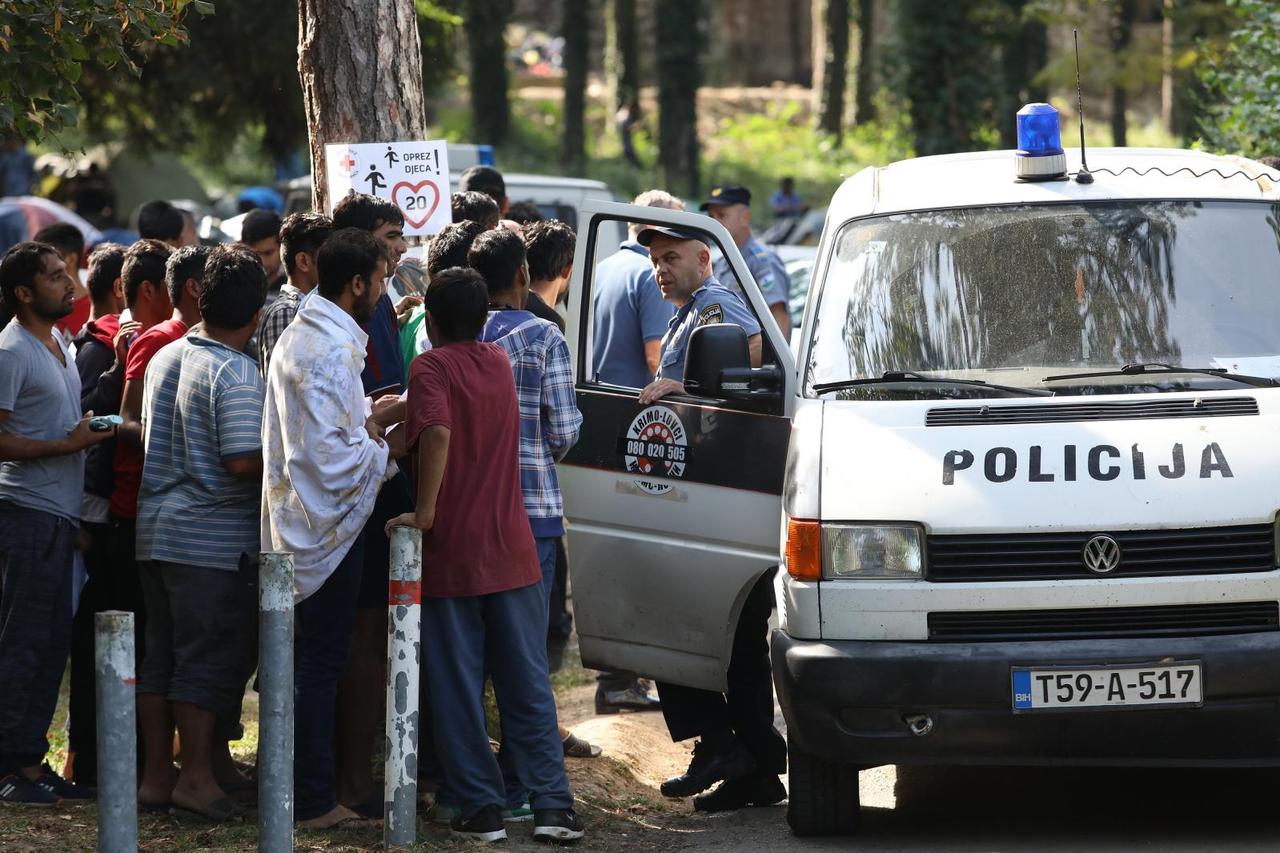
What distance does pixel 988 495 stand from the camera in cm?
514

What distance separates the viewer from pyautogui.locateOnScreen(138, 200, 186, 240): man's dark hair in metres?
8.25

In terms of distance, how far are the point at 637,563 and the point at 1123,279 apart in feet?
6.50

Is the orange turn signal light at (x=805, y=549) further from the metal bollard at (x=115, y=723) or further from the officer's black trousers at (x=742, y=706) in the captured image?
the metal bollard at (x=115, y=723)

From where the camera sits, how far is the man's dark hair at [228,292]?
5738 millimetres

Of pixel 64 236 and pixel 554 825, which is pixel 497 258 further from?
pixel 64 236

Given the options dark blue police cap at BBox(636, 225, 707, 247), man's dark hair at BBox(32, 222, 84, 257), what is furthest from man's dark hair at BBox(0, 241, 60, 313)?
man's dark hair at BBox(32, 222, 84, 257)

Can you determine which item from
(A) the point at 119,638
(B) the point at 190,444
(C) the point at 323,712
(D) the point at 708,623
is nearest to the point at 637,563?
(D) the point at 708,623

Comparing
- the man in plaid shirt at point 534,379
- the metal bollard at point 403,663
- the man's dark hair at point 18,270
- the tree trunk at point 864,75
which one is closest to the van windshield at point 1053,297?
the man in plaid shirt at point 534,379

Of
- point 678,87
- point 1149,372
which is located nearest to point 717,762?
point 1149,372

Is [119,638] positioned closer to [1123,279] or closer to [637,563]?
[637,563]

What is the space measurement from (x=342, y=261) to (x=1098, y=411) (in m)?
2.43

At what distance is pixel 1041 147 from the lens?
20.6 feet

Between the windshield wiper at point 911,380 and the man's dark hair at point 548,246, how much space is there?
150cm

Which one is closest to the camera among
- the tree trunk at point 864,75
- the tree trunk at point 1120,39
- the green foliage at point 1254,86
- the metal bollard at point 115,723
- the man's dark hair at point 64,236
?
the metal bollard at point 115,723
